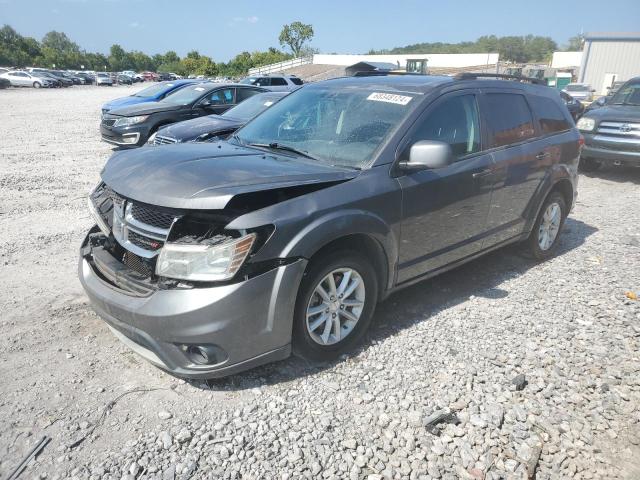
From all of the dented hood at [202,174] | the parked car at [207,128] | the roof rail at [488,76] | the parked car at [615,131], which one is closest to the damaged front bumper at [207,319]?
the dented hood at [202,174]

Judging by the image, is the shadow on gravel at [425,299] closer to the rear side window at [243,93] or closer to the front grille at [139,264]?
the front grille at [139,264]

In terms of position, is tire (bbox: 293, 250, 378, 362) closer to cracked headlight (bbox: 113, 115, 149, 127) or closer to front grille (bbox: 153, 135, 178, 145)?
front grille (bbox: 153, 135, 178, 145)

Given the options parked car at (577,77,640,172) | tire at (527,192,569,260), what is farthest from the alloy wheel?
parked car at (577,77,640,172)

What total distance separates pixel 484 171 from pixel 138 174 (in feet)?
9.15

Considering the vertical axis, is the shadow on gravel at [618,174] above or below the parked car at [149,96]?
below

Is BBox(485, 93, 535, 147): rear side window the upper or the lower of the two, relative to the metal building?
lower

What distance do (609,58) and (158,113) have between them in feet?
126

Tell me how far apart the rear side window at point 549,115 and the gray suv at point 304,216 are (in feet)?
0.99

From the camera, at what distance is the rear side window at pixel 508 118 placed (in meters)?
4.41

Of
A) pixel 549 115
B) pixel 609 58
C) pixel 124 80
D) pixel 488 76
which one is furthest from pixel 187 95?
pixel 124 80

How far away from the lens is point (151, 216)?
2957 mm

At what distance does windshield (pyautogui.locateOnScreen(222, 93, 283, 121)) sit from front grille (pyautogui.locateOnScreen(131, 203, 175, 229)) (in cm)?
658

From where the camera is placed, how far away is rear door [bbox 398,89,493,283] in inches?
144

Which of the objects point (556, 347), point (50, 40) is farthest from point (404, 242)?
point (50, 40)
